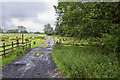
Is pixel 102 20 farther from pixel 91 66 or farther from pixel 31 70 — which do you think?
pixel 31 70

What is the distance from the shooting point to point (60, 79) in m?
4.65

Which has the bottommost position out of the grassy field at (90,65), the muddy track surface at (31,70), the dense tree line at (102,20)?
the muddy track surface at (31,70)

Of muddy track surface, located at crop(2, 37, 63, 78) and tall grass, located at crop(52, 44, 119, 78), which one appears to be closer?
tall grass, located at crop(52, 44, 119, 78)

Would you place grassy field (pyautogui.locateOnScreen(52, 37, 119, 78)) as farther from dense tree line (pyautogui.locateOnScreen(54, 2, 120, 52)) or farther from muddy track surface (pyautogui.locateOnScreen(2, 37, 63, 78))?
dense tree line (pyautogui.locateOnScreen(54, 2, 120, 52))

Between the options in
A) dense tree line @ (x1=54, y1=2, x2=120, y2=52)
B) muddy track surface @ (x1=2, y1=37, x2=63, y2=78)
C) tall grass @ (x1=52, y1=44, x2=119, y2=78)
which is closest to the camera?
tall grass @ (x1=52, y1=44, x2=119, y2=78)

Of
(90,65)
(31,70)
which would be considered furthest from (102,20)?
(31,70)

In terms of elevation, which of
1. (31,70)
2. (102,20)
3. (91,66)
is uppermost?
(102,20)

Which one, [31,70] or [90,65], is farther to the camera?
[31,70]

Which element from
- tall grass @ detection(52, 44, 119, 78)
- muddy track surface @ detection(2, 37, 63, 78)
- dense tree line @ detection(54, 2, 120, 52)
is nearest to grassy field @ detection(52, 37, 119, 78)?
tall grass @ detection(52, 44, 119, 78)

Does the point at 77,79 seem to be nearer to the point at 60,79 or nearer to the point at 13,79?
the point at 60,79

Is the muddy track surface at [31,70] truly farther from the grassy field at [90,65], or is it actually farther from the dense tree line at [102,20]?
the dense tree line at [102,20]

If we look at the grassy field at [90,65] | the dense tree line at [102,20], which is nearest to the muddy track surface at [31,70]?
the grassy field at [90,65]

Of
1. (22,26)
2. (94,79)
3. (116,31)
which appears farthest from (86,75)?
(22,26)

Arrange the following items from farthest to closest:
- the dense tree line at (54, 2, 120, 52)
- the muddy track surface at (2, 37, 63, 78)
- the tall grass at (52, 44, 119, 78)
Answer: the muddy track surface at (2, 37, 63, 78), the dense tree line at (54, 2, 120, 52), the tall grass at (52, 44, 119, 78)
